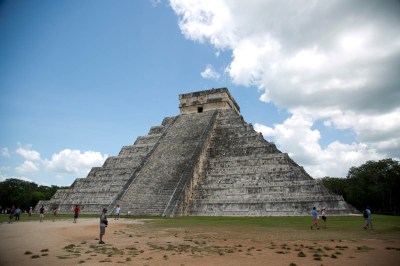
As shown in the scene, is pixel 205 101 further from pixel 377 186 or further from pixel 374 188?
pixel 377 186

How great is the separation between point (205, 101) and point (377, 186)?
2325 cm

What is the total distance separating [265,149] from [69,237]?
13032 millimetres

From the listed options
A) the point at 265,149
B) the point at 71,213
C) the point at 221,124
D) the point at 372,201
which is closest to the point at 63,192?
the point at 71,213

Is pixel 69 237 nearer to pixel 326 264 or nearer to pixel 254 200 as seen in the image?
pixel 326 264

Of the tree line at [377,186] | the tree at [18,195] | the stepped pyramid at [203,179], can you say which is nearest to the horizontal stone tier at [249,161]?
the stepped pyramid at [203,179]

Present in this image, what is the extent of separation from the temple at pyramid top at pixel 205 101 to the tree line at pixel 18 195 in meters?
27.0

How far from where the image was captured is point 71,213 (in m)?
19.8

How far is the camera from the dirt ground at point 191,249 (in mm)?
5836

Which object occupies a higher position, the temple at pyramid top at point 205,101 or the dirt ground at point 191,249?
the temple at pyramid top at point 205,101

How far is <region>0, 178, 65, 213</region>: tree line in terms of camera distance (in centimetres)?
4216

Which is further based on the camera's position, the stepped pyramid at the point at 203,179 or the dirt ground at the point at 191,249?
the stepped pyramid at the point at 203,179

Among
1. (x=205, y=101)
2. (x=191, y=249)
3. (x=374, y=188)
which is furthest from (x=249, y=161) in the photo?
(x=374, y=188)

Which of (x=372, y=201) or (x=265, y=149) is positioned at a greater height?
(x=265, y=149)

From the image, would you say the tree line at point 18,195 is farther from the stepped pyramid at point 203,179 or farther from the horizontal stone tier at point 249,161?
the horizontal stone tier at point 249,161
